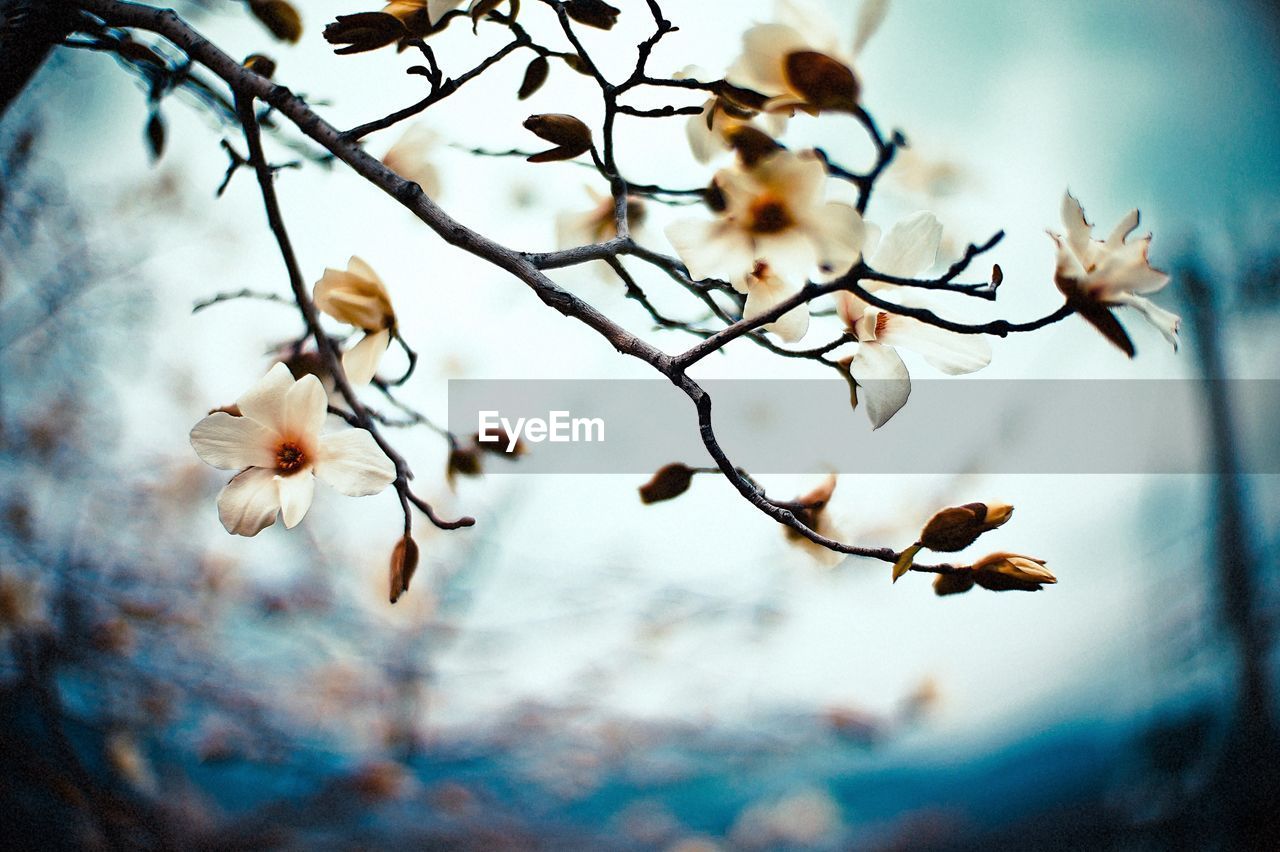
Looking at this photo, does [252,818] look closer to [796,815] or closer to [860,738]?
[860,738]

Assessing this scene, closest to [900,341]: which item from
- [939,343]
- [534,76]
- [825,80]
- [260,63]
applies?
[939,343]

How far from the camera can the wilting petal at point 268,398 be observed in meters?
0.31

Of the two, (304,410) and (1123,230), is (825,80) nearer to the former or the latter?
(1123,230)

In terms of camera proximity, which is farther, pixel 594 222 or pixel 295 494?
pixel 594 222

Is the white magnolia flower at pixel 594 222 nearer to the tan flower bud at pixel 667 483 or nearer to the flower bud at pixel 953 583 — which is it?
the tan flower bud at pixel 667 483

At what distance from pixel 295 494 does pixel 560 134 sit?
21cm

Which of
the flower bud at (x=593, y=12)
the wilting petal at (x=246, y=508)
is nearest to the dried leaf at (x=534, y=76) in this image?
the flower bud at (x=593, y=12)

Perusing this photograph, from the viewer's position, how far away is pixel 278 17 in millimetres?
438

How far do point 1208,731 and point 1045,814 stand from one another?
1.68ft

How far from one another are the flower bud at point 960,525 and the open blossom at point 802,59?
17cm

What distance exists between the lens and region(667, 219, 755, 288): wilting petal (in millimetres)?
264

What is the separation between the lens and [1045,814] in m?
1.88

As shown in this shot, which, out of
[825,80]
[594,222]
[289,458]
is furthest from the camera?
[594,222]

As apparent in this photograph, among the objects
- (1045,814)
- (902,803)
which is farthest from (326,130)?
(1045,814)
